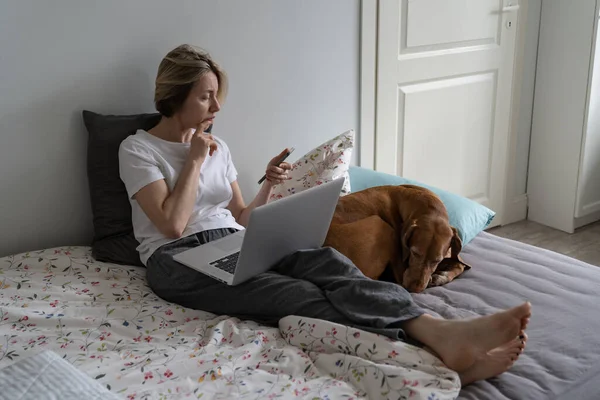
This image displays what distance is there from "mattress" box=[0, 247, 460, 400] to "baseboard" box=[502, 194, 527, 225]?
206 cm

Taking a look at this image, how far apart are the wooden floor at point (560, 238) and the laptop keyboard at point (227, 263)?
1.86m

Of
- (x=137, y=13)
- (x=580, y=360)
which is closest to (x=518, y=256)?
(x=580, y=360)

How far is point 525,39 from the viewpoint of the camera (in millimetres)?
3010

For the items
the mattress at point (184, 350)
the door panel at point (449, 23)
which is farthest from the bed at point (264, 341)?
the door panel at point (449, 23)

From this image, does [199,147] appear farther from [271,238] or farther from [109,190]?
[271,238]

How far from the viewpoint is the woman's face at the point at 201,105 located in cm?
186

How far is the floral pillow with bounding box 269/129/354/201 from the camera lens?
83.6 inches

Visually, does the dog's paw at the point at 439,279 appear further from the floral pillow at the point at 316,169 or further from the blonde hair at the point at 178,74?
the blonde hair at the point at 178,74

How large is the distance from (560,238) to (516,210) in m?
0.29

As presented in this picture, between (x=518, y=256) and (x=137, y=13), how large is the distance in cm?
142

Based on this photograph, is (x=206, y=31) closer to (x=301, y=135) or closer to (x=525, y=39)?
(x=301, y=135)

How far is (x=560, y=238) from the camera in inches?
121

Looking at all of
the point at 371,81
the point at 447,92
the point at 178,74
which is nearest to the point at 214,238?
the point at 178,74

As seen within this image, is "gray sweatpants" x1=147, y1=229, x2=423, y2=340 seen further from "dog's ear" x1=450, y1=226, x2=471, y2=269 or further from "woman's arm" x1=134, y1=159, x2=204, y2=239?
"dog's ear" x1=450, y1=226, x2=471, y2=269
